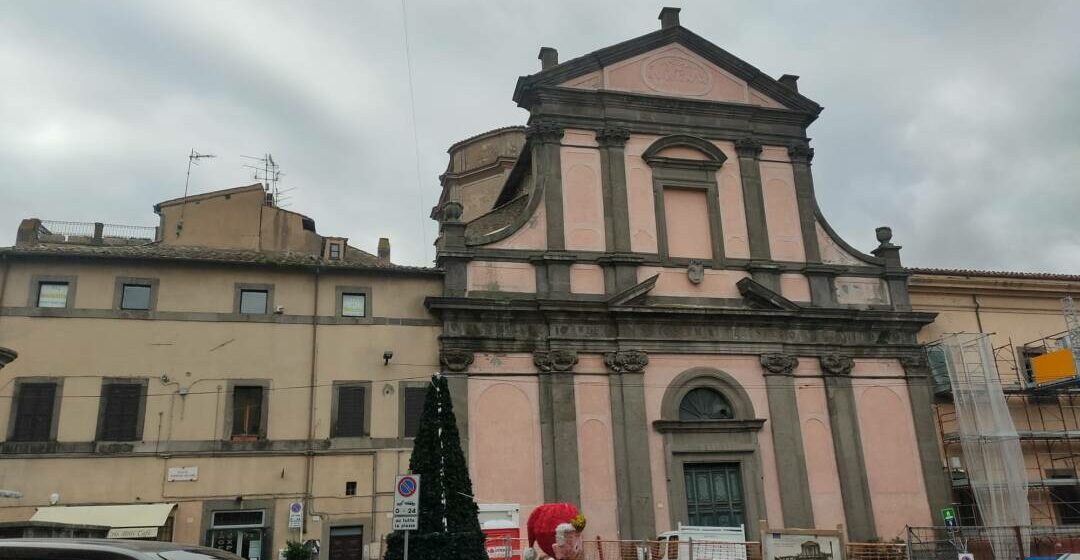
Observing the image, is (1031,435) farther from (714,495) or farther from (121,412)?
(121,412)

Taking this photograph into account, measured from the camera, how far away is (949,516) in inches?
816

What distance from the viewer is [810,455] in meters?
20.8

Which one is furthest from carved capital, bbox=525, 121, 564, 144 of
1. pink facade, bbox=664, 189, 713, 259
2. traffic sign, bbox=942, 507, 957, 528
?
traffic sign, bbox=942, 507, 957, 528

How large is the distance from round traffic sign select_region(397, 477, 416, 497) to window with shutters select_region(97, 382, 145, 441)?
9418 millimetres

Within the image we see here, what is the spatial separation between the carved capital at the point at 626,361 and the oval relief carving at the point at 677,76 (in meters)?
7.95

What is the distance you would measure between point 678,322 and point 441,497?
9.45 m

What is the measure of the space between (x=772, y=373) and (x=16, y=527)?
1665 centimetres

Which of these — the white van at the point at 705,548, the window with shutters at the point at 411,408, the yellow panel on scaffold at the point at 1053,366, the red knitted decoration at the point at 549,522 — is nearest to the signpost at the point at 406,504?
the red knitted decoration at the point at 549,522

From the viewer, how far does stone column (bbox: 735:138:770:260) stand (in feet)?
73.8

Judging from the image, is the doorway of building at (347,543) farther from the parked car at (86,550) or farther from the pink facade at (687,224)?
the parked car at (86,550)

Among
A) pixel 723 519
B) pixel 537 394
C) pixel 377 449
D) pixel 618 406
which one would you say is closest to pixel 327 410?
pixel 377 449

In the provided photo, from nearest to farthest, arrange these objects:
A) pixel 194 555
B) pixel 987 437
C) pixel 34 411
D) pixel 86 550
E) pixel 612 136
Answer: pixel 86 550 → pixel 194 555 → pixel 34 411 → pixel 987 437 → pixel 612 136

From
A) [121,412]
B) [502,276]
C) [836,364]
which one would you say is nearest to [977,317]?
[836,364]

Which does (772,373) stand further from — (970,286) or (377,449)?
(377,449)
